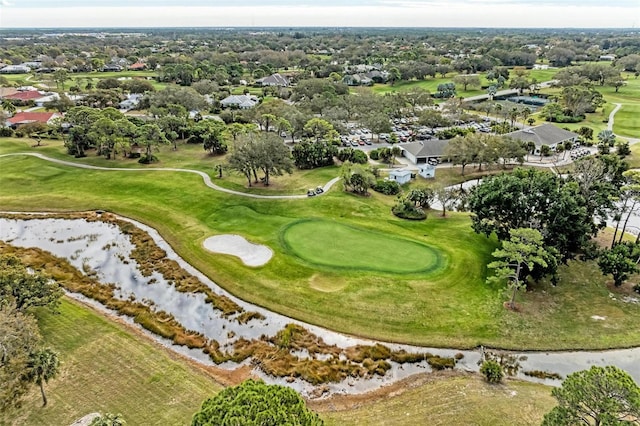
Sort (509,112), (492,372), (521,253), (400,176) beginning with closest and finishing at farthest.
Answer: (492,372)
(521,253)
(400,176)
(509,112)

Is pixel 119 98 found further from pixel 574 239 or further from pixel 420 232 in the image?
pixel 574 239

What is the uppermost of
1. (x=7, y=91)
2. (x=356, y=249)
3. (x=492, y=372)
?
(x=7, y=91)

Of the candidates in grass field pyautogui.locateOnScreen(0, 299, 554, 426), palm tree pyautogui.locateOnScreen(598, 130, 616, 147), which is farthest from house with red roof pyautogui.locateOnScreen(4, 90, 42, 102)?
palm tree pyautogui.locateOnScreen(598, 130, 616, 147)

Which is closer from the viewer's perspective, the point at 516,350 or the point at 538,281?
the point at 516,350

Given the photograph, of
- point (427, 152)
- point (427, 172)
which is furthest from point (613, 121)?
point (427, 172)

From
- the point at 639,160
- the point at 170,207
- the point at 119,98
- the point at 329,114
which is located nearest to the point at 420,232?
the point at 170,207

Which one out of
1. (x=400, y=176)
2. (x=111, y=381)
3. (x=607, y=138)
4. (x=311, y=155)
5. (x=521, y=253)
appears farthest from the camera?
(x=607, y=138)

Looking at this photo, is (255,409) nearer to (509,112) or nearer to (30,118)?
(509,112)
